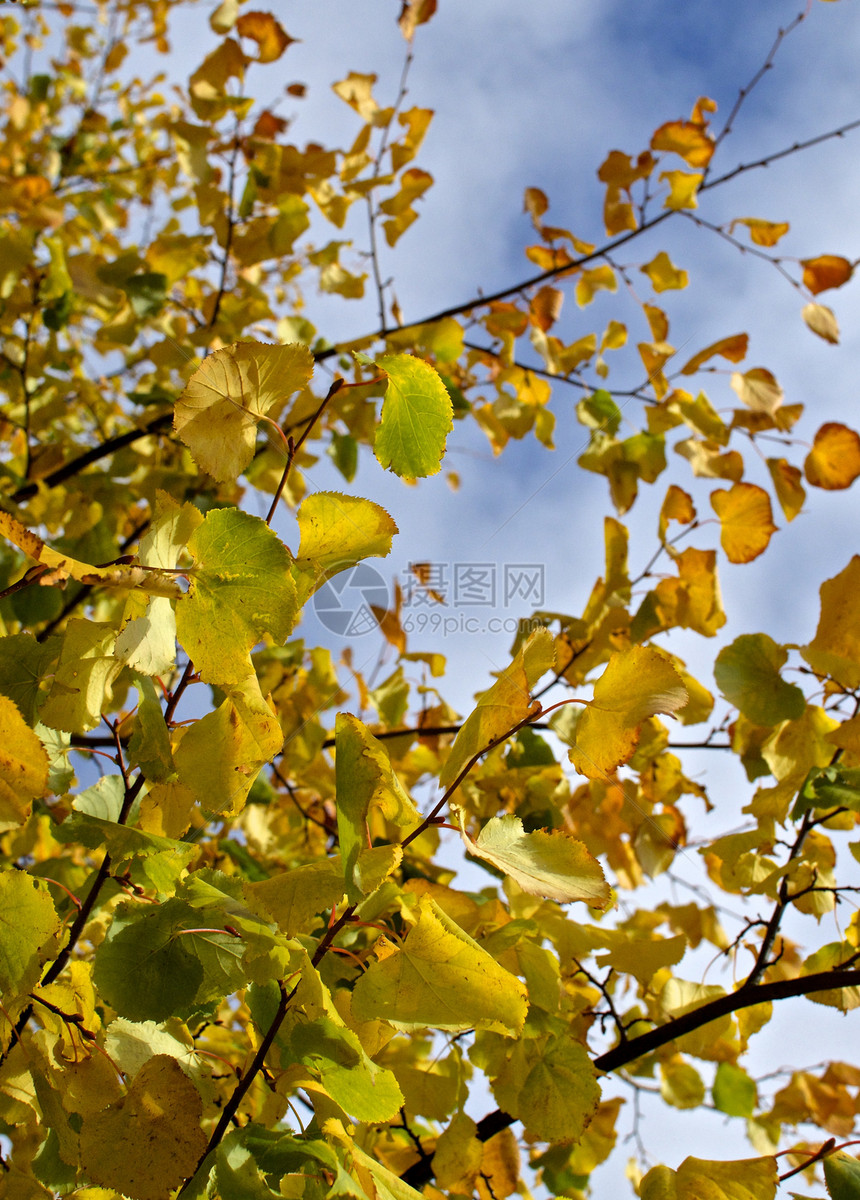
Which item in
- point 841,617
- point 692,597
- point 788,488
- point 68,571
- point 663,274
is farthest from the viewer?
point 663,274

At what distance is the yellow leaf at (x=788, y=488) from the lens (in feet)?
3.56

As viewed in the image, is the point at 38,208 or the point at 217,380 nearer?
the point at 217,380

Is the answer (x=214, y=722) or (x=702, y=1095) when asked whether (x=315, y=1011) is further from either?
(x=702, y=1095)

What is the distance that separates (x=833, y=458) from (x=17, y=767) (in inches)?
40.0

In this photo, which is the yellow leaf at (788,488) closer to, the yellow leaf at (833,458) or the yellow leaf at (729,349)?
the yellow leaf at (833,458)

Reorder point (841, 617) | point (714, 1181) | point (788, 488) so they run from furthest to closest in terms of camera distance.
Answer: point (788, 488) → point (841, 617) → point (714, 1181)

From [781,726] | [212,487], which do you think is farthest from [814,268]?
Answer: [212,487]

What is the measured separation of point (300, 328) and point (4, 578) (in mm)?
600

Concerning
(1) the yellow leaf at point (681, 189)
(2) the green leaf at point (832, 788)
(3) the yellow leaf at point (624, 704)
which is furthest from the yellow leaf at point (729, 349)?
(3) the yellow leaf at point (624, 704)

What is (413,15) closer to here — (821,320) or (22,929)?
(821,320)

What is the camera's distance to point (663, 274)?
4.07 ft

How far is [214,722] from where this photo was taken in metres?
0.46

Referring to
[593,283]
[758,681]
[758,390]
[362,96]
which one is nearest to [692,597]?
[758,681]

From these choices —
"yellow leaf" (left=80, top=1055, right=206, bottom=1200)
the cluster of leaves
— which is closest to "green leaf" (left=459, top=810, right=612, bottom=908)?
the cluster of leaves
